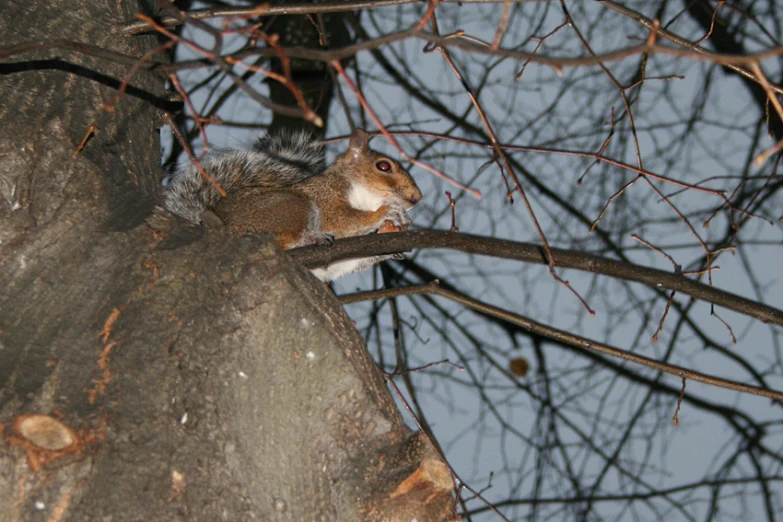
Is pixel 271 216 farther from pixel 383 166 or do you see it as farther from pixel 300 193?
pixel 383 166

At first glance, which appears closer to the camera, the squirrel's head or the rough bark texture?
the rough bark texture

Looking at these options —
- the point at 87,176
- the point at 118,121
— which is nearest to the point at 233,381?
the point at 87,176

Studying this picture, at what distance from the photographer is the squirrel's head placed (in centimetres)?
300

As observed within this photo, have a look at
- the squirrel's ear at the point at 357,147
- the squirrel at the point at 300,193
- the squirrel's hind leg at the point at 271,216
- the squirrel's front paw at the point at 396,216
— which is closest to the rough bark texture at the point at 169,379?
the squirrel at the point at 300,193

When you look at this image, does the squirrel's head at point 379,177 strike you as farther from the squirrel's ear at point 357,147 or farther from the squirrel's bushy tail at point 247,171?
the squirrel's bushy tail at point 247,171

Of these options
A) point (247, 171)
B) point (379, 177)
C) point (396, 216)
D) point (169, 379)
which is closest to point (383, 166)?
point (379, 177)

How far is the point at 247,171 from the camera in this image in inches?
99.0

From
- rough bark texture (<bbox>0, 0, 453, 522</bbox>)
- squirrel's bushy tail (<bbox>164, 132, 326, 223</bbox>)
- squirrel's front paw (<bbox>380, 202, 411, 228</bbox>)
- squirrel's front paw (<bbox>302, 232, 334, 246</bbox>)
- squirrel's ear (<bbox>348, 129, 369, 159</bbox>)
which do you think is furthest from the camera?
squirrel's ear (<bbox>348, 129, 369, 159</bbox>)

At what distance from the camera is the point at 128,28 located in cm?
180

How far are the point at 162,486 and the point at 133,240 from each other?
44 centimetres

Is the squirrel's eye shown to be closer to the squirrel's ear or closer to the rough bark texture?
the squirrel's ear

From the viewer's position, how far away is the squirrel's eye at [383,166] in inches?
118

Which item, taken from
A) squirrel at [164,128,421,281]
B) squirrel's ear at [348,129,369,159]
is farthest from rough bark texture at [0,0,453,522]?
squirrel's ear at [348,129,369,159]

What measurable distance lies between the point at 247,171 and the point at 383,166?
2.13 feet
